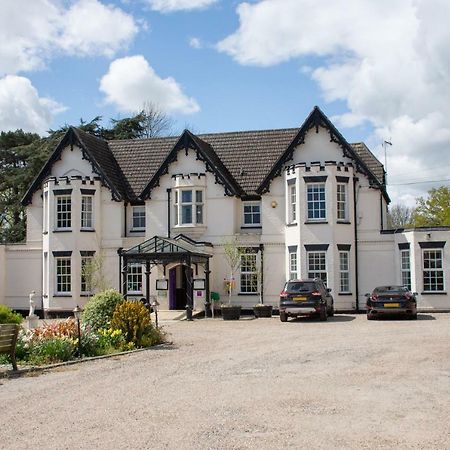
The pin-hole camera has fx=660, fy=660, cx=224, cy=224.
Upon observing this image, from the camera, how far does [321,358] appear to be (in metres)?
15.4

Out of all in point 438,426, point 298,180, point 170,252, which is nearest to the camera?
point 438,426

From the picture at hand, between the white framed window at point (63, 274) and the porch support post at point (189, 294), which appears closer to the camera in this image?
the porch support post at point (189, 294)

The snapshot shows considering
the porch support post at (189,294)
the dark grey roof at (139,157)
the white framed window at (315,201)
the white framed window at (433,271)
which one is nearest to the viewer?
the porch support post at (189,294)

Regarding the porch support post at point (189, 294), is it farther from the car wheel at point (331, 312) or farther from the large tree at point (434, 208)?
the large tree at point (434, 208)

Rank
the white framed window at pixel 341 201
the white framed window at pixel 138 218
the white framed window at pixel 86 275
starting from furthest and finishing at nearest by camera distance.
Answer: the white framed window at pixel 138 218, the white framed window at pixel 86 275, the white framed window at pixel 341 201

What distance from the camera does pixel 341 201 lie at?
3238 centimetres

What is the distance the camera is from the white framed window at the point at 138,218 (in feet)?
116

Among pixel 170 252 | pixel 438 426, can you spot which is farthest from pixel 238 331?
pixel 438 426

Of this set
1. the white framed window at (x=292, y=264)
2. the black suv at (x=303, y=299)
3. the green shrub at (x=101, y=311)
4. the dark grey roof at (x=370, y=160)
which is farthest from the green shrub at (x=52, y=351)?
the dark grey roof at (x=370, y=160)

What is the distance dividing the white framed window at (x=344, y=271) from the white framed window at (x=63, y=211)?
14.2 metres

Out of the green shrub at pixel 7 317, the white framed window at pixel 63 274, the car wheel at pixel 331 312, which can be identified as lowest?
the car wheel at pixel 331 312

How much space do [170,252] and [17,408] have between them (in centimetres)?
2008

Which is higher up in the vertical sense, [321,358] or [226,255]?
[226,255]

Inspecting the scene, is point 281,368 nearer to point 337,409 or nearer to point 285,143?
point 337,409
